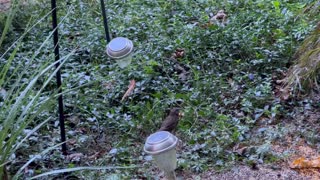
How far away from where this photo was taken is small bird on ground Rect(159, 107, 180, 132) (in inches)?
108

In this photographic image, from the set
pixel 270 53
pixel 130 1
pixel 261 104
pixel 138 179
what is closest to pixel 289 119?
pixel 261 104

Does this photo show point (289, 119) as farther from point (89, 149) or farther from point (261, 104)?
point (89, 149)

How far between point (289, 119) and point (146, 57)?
1.08m

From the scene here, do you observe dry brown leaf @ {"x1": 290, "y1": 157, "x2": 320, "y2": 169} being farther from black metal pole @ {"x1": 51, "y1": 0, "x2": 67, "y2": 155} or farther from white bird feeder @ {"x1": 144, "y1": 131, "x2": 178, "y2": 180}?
black metal pole @ {"x1": 51, "y1": 0, "x2": 67, "y2": 155}

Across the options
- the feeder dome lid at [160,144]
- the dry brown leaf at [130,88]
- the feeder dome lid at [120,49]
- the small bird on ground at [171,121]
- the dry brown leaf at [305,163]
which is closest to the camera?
the feeder dome lid at [160,144]

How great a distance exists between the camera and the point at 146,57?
3455mm

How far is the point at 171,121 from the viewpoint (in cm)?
276

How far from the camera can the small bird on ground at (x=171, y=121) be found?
2.74 metres

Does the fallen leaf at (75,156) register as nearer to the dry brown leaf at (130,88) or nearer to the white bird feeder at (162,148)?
the dry brown leaf at (130,88)

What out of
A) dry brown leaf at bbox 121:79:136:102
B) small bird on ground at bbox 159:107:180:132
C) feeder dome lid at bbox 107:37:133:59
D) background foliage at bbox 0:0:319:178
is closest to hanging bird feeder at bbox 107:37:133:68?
feeder dome lid at bbox 107:37:133:59

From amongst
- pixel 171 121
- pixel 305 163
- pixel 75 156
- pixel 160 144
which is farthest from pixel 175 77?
pixel 160 144

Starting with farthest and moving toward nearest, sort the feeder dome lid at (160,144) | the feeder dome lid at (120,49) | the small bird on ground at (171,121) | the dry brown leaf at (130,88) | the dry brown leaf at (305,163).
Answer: the dry brown leaf at (130,88) < the small bird on ground at (171,121) < the feeder dome lid at (120,49) < the dry brown leaf at (305,163) < the feeder dome lid at (160,144)

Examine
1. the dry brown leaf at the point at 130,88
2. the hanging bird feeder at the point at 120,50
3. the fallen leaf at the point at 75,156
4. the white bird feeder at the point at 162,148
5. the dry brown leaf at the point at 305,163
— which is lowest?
the dry brown leaf at the point at 305,163

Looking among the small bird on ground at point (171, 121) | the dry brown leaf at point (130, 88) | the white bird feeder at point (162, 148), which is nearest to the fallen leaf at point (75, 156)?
the small bird on ground at point (171, 121)
